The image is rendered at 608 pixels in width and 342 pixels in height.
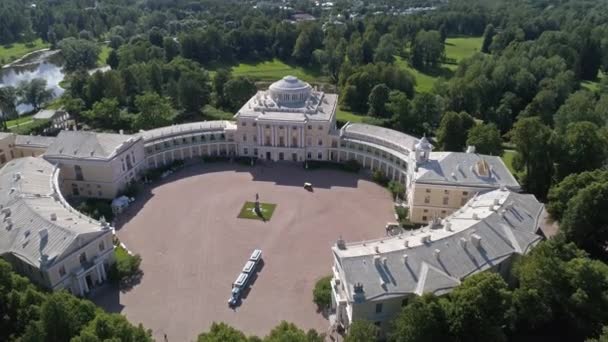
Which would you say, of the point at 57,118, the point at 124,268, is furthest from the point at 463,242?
the point at 57,118

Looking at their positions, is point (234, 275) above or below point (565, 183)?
below

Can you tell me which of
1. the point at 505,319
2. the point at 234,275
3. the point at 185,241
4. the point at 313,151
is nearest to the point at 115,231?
the point at 185,241

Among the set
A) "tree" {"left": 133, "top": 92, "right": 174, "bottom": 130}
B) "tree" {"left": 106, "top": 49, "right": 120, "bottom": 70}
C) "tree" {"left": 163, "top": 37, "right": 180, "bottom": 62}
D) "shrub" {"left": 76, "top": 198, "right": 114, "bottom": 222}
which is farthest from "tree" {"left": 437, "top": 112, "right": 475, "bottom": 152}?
"tree" {"left": 106, "top": 49, "right": 120, "bottom": 70}

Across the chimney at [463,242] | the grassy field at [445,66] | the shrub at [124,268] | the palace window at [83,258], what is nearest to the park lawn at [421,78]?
the grassy field at [445,66]

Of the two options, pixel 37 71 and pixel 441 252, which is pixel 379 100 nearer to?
pixel 441 252

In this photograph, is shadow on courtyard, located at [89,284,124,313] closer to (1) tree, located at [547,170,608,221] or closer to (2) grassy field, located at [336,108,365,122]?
(1) tree, located at [547,170,608,221]

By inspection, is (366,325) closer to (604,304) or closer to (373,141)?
(604,304)

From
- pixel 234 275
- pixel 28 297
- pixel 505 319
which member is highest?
pixel 28 297
